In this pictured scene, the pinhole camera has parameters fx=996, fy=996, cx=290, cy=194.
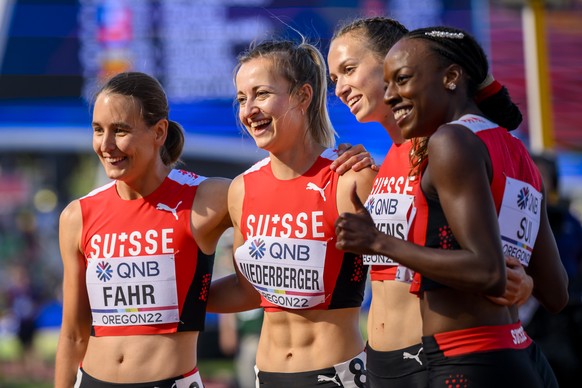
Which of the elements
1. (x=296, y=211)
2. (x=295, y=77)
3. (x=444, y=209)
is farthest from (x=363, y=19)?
(x=444, y=209)

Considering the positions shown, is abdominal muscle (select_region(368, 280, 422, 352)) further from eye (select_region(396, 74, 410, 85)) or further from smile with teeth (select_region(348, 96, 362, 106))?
eye (select_region(396, 74, 410, 85))

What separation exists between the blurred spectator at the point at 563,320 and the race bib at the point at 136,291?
3.28m

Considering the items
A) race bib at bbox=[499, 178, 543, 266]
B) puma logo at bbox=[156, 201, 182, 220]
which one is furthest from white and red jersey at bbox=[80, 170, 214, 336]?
race bib at bbox=[499, 178, 543, 266]

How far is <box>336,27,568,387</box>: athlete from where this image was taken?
2779 millimetres

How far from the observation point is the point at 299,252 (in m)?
3.99

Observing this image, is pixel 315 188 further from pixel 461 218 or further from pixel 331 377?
pixel 461 218

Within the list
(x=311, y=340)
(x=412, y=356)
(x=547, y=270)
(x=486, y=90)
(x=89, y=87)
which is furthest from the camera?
(x=89, y=87)

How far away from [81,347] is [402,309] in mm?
1516

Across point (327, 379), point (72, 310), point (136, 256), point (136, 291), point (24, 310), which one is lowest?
point (24, 310)

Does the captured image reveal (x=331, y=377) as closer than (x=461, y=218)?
No

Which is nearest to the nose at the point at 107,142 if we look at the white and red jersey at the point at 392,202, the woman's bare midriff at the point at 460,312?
the white and red jersey at the point at 392,202

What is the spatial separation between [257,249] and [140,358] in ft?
2.22

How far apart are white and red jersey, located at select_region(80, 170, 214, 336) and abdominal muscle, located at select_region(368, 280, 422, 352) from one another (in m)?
0.84

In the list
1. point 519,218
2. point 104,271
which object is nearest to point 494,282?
point 519,218
